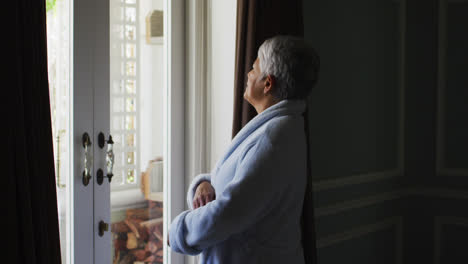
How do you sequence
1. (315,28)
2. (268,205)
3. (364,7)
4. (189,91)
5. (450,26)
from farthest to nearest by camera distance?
(450,26) → (364,7) → (315,28) → (189,91) → (268,205)

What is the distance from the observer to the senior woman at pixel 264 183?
120 cm

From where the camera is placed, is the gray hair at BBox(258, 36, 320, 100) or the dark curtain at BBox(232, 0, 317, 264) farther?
the dark curtain at BBox(232, 0, 317, 264)

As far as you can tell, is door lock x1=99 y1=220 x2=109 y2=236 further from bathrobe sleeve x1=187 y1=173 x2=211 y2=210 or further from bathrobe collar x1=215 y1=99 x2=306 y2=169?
bathrobe collar x1=215 y1=99 x2=306 y2=169

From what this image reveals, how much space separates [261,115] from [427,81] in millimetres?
2082

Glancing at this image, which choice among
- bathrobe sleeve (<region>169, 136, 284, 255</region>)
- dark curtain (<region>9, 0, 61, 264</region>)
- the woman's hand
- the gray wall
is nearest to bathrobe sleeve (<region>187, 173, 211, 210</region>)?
the woman's hand

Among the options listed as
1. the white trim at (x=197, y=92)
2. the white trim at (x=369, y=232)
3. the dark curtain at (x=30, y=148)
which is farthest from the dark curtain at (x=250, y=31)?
the white trim at (x=369, y=232)

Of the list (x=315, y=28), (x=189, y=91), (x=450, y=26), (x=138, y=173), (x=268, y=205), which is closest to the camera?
(x=268, y=205)

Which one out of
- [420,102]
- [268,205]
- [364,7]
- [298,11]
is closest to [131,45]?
[298,11]

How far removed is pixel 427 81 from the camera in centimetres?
301

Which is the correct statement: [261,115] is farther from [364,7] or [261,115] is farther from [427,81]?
[427,81]

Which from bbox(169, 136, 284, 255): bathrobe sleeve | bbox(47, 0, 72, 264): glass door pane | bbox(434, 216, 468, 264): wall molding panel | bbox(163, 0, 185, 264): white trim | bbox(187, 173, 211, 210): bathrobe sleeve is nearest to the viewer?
bbox(169, 136, 284, 255): bathrobe sleeve

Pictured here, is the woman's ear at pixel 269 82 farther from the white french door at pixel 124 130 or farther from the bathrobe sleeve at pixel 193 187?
the white french door at pixel 124 130

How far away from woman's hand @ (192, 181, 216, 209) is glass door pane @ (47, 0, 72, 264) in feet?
2.17

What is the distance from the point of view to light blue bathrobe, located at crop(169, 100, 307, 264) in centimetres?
120
